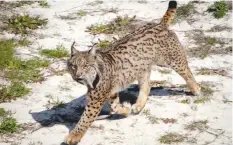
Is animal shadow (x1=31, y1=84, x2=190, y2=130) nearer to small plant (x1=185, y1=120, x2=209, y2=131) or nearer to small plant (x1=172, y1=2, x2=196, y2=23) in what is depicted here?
small plant (x1=185, y1=120, x2=209, y2=131)

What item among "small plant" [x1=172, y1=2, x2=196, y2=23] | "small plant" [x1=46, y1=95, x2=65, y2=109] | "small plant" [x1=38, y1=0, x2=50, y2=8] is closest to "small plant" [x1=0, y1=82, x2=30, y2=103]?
"small plant" [x1=46, y1=95, x2=65, y2=109]

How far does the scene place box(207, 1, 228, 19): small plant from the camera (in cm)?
1115

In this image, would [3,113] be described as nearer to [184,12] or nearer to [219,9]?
[184,12]

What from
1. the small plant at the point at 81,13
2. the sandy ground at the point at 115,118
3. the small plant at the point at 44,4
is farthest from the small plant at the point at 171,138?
the small plant at the point at 44,4

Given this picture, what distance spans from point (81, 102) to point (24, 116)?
973 mm

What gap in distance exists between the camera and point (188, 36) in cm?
1052

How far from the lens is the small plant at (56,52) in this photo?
9684 millimetres

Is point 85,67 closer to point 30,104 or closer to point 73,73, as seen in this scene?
Answer: point 73,73

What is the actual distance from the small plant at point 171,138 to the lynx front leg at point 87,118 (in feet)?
3.45

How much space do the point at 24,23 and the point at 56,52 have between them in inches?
61.0

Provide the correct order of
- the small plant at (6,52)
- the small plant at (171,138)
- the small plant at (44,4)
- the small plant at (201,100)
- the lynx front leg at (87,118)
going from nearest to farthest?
the lynx front leg at (87,118), the small plant at (171,138), the small plant at (201,100), the small plant at (6,52), the small plant at (44,4)

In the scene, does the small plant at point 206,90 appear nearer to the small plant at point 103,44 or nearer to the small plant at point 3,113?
the small plant at point 103,44

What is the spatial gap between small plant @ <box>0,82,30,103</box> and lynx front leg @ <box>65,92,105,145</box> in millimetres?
1672

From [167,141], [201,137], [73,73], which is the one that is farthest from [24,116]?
[201,137]
